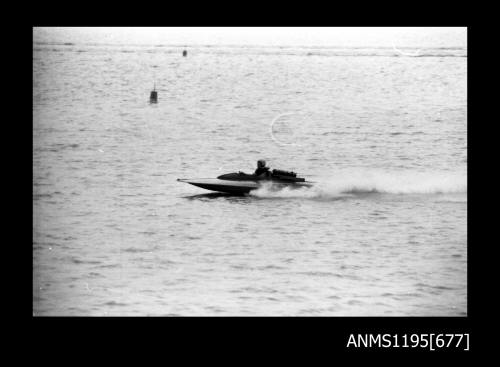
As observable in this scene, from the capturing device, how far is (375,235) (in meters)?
27.1

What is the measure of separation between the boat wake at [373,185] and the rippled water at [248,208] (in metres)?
0.08

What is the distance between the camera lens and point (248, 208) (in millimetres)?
30297

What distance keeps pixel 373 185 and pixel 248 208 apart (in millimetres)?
6419

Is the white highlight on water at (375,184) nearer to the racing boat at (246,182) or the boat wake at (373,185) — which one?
the boat wake at (373,185)

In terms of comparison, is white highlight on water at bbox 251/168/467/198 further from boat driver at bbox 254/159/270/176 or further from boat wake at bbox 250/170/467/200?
boat driver at bbox 254/159/270/176

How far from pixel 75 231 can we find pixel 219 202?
623 cm

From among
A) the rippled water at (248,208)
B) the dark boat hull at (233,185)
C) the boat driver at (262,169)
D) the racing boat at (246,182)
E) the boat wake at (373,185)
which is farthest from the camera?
the boat wake at (373,185)

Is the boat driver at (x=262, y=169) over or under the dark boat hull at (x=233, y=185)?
over

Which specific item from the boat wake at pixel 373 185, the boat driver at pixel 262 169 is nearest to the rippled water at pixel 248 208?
the boat wake at pixel 373 185

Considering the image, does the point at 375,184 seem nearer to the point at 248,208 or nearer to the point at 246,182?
the point at 246,182

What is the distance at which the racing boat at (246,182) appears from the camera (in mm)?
30812

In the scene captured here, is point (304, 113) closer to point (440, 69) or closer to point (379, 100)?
point (379, 100)

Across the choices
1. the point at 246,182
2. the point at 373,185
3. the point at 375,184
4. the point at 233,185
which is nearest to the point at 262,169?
the point at 246,182

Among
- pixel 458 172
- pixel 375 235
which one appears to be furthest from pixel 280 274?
pixel 458 172
